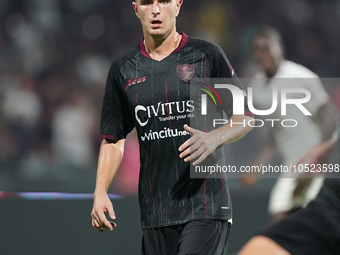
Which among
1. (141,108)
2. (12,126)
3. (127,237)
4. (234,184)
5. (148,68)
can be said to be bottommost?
(127,237)

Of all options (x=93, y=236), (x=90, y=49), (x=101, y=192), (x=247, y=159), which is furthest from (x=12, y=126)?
(x=101, y=192)

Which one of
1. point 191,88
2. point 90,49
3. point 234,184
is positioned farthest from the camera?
point 90,49

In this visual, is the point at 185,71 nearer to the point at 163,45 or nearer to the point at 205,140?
the point at 163,45

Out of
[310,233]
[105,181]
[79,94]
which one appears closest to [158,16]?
[105,181]

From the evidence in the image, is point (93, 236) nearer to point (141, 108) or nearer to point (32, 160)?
point (32, 160)

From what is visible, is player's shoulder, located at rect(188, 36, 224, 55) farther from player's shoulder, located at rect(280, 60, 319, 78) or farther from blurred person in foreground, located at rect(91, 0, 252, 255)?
player's shoulder, located at rect(280, 60, 319, 78)

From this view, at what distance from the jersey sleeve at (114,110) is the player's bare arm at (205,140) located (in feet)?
2.16

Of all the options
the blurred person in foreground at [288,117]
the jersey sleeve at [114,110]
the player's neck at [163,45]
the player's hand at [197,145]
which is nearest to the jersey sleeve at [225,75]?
the player's neck at [163,45]

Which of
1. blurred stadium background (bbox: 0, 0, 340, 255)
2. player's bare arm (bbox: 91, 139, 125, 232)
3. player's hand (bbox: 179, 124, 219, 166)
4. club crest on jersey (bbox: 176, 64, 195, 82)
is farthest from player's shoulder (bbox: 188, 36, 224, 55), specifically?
blurred stadium background (bbox: 0, 0, 340, 255)

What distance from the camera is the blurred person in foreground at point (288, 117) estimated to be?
4801 mm

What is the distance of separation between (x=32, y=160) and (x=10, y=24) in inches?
100

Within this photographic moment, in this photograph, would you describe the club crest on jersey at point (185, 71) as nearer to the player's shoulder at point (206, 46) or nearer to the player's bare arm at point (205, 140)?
the player's shoulder at point (206, 46)

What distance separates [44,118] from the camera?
705cm

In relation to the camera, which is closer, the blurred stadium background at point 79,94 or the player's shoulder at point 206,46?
the player's shoulder at point 206,46
